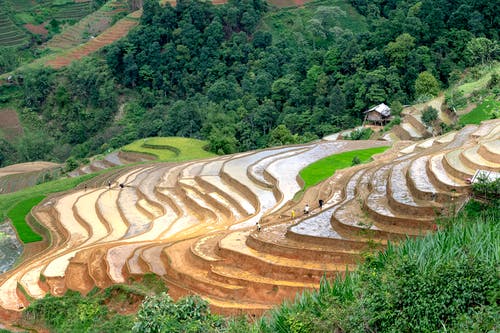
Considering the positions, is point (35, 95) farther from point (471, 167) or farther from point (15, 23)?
point (471, 167)

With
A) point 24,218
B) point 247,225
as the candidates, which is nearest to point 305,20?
point 24,218

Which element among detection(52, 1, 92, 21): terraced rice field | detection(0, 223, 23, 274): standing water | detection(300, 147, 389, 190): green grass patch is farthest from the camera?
detection(52, 1, 92, 21): terraced rice field

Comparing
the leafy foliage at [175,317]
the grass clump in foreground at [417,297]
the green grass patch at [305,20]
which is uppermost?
the green grass patch at [305,20]

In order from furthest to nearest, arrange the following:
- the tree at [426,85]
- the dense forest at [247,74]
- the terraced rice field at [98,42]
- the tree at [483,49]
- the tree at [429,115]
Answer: the terraced rice field at [98,42] → the dense forest at [247,74] → the tree at [426,85] → the tree at [483,49] → the tree at [429,115]

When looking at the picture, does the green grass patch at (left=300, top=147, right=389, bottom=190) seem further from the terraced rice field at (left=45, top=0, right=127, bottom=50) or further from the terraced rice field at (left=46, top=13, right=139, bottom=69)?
the terraced rice field at (left=45, top=0, right=127, bottom=50)

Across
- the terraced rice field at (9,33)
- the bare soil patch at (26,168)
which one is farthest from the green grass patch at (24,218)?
the terraced rice field at (9,33)

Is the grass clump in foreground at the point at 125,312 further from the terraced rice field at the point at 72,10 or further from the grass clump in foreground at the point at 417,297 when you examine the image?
the terraced rice field at the point at 72,10

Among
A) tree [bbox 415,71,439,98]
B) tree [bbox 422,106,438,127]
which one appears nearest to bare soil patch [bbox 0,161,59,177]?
tree [bbox 415,71,439,98]
